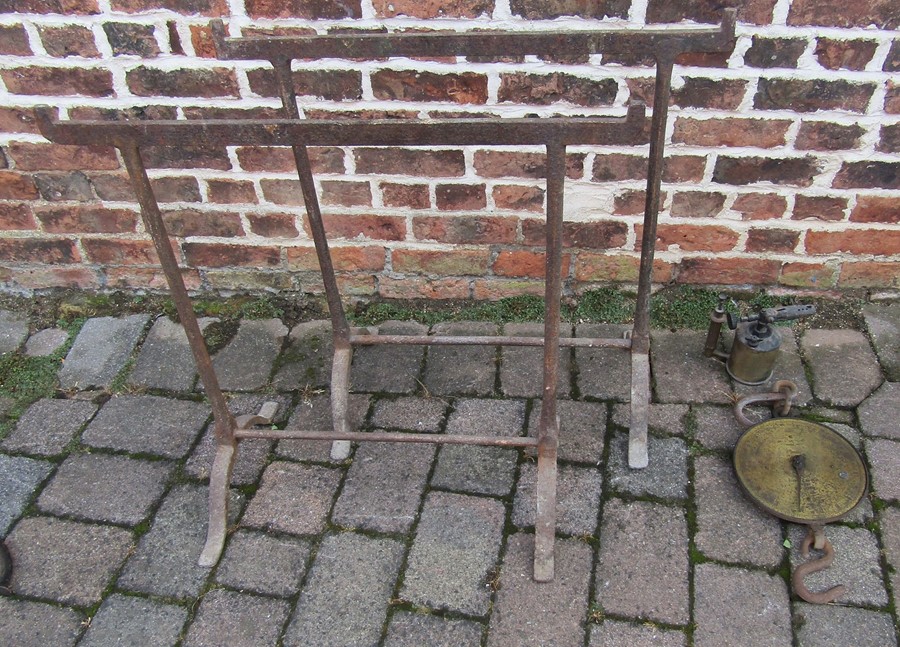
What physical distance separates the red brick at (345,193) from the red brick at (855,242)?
1.50 meters

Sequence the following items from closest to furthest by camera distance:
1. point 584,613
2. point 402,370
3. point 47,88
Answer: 1. point 584,613
2. point 47,88
3. point 402,370

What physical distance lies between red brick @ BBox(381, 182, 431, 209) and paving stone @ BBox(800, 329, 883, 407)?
4.53 ft

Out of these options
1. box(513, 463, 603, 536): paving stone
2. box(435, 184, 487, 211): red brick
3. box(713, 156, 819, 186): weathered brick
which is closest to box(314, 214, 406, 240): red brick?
box(435, 184, 487, 211): red brick

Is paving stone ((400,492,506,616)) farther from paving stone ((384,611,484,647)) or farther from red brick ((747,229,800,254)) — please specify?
red brick ((747,229,800,254))

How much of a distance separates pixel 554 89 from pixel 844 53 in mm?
824

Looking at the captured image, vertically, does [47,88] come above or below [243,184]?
above

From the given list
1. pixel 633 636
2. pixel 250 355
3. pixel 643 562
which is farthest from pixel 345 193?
pixel 633 636

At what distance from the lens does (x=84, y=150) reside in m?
2.53

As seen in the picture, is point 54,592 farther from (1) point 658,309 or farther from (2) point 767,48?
(2) point 767,48

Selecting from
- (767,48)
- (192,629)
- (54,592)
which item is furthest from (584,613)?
(767,48)

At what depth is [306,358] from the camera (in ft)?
8.66

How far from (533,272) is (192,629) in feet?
5.16

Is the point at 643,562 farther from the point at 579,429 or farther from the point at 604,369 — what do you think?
the point at 604,369

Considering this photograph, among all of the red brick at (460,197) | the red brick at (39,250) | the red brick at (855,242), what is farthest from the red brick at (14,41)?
the red brick at (855,242)
